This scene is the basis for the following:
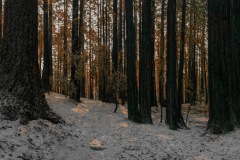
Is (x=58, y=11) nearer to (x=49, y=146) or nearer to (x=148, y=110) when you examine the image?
(x=148, y=110)

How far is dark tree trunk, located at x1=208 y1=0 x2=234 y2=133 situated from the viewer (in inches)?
408

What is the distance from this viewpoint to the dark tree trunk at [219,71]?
10.4m

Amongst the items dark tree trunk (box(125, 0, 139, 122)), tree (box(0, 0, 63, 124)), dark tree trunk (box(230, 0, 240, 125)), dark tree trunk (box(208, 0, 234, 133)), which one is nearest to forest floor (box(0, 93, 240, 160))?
tree (box(0, 0, 63, 124))

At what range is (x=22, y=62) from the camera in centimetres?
732

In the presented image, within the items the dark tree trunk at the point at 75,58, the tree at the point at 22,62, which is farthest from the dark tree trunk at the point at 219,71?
the dark tree trunk at the point at 75,58

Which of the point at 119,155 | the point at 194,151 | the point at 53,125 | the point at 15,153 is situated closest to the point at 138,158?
the point at 119,155

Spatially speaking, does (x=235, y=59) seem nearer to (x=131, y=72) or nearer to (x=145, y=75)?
(x=145, y=75)

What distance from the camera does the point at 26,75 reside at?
731 cm

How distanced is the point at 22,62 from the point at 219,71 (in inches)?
274

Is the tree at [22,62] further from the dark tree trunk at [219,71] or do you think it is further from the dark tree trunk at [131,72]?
the dark tree trunk at [131,72]

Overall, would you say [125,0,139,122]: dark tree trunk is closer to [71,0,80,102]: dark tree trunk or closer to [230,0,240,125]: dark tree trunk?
[230,0,240,125]: dark tree trunk

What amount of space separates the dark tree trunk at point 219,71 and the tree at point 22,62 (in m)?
6.08

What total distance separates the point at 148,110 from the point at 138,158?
678 centimetres

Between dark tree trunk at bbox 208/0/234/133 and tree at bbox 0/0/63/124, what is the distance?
19.9 ft
